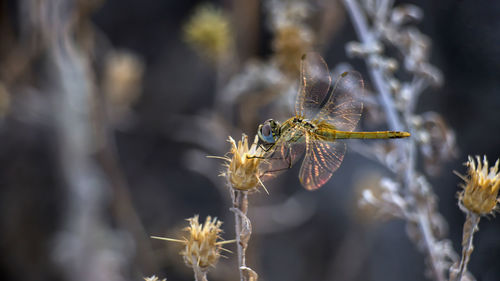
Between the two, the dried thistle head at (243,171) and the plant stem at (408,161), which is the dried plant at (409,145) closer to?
the plant stem at (408,161)

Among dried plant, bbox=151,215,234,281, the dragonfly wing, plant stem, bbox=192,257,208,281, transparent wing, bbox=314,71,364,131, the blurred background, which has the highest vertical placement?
the blurred background

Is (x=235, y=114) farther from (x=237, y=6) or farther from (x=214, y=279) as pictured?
(x=214, y=279)

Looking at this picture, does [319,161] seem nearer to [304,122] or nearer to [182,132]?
[304,122]

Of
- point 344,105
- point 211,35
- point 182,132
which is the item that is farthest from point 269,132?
point 182,132

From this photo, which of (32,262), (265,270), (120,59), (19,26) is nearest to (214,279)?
(265,270)

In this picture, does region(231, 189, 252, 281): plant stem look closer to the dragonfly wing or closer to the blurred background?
the dragonfly wing

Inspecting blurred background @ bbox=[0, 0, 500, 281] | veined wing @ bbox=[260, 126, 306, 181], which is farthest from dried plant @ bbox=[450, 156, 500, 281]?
veined wing @ bbox=[260, 126, 306, 181]

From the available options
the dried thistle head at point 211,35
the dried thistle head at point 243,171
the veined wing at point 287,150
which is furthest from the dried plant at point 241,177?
the dried thistle head at point 211,35
